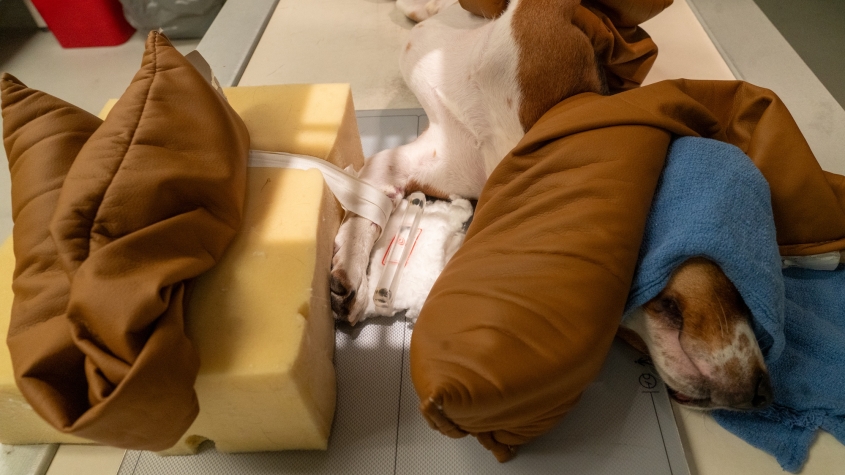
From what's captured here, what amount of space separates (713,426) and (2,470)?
1.23 m

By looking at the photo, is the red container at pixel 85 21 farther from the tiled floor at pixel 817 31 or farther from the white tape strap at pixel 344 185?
the tiled floor at pixel 817 31

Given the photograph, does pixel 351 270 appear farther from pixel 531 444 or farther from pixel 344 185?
pixel 531 444

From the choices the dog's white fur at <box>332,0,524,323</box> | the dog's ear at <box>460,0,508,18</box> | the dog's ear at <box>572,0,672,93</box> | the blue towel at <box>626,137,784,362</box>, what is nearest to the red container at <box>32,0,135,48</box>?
the dog's white fur at <box>332,0,524,323</box>

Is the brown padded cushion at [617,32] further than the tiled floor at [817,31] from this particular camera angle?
No

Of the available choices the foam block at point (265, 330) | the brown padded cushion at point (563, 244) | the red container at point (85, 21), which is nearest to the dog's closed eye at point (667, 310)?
the brown padded cushion at point (563, 244)

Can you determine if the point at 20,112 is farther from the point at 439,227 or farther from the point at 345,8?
the point at 345,8

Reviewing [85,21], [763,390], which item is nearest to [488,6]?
[763,390]

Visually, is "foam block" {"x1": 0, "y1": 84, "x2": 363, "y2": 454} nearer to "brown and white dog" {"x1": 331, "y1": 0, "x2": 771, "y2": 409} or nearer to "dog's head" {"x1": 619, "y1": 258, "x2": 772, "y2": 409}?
"brown and white dog" {"x1": 331, "y1": 0, "x2": 771, "y2": 409}

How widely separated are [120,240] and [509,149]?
72 centimetres

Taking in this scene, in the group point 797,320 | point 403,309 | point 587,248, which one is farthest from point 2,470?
point 797,320

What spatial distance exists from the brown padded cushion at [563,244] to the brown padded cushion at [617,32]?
6.0 inches

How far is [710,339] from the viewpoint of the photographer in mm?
715

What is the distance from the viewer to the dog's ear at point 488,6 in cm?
106

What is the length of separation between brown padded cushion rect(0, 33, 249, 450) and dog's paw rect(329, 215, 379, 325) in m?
0.22
